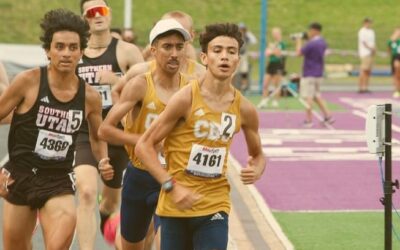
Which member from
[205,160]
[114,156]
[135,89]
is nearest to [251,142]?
[205,160]

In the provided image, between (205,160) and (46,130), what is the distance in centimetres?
136

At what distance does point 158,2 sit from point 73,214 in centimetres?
5223

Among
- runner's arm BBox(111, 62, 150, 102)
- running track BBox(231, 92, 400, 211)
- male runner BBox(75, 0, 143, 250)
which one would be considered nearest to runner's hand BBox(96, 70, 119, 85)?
male runner BBox(75, 0, 143, 250)

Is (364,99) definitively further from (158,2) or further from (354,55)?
(158,2)

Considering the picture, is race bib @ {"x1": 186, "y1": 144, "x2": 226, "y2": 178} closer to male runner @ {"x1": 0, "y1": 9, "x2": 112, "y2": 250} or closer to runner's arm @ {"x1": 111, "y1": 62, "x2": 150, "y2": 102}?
male runner @ {"x1": 0, "y1": 9, "x2": 112, "y2": 250}

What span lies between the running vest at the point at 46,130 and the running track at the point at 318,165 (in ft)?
19.2

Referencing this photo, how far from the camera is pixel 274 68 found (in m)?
31.3

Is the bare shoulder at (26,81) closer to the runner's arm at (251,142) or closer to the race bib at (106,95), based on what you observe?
the runner's arm at (251,142)

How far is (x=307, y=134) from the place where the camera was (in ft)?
78.8

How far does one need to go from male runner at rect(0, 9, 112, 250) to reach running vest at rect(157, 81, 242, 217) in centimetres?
102

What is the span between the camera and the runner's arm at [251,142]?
26.7 ft

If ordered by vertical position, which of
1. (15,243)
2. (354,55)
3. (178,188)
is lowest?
(354,55)

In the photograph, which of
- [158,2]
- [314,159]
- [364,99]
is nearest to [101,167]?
[314,159]

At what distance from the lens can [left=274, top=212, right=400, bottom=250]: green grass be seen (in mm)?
11922
